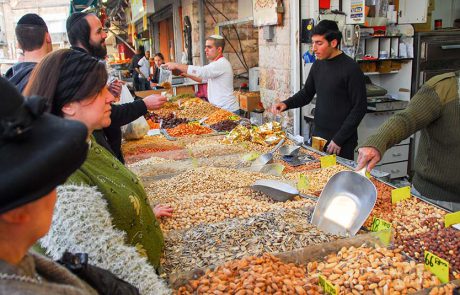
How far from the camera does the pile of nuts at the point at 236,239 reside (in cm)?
184

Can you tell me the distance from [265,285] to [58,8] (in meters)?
40.8

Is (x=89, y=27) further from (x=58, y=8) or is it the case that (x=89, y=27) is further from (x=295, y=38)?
(x=58, y=8)

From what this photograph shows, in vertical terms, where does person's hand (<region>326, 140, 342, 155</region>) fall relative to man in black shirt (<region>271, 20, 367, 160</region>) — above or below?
below

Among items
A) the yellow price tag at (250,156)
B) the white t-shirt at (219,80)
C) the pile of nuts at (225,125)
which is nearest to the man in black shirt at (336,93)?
the pile of nuts at (225,125)

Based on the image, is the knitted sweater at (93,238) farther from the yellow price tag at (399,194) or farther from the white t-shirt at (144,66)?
the white t-shirt at (144,66)

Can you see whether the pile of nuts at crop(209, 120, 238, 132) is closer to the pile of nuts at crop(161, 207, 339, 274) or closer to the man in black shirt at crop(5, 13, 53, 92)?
the man in black shirt at crop(5, 13, 53, 92)

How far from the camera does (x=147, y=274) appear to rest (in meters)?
1.35

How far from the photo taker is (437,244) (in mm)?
1905

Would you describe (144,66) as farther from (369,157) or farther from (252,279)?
(252,279)

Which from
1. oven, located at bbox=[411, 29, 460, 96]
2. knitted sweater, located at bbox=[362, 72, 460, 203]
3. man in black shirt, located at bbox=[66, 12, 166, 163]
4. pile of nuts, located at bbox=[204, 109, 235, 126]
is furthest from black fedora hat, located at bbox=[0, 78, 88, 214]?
oven, located at bbox=[411, 29, 460, 96]

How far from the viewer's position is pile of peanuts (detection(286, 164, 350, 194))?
107 inches

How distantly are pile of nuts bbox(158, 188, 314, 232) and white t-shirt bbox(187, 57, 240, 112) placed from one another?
3499 mm

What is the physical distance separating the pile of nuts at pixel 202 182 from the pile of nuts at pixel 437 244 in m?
1.15

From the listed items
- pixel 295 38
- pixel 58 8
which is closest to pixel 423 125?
pixel 295 38
